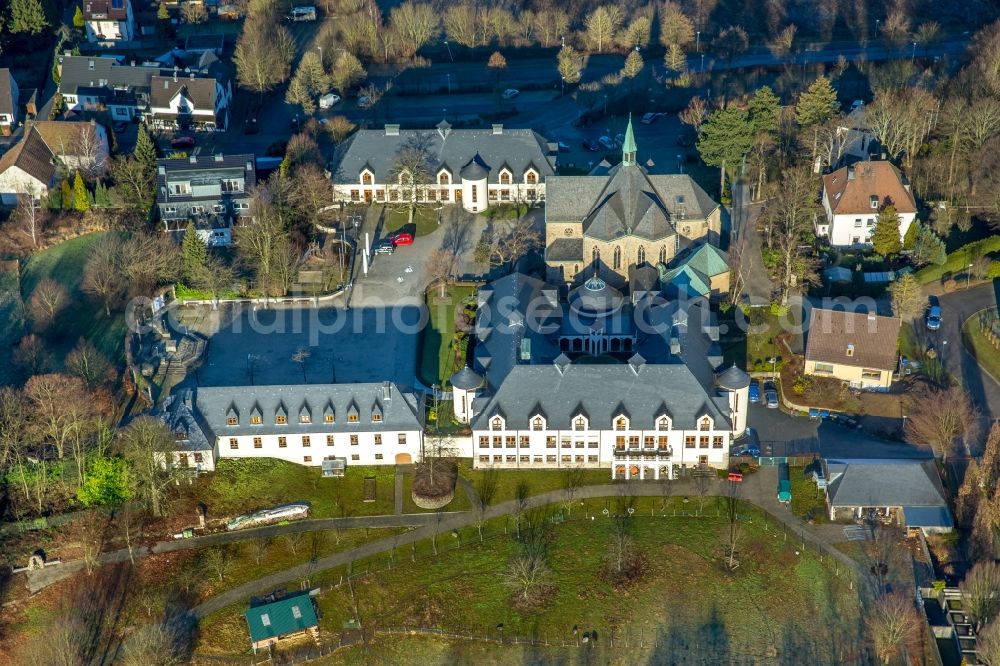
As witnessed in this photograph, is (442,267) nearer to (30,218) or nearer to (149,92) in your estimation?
(30,218)

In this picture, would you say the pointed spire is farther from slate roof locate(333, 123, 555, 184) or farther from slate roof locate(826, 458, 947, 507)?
slate roof locate(826, 458, 947, 507)

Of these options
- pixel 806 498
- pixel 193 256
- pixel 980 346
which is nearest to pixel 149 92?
pixel 193 256

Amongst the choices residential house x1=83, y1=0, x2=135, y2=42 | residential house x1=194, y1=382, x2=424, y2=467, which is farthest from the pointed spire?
residential house x1=83, y1=0, x2=135, y2=42

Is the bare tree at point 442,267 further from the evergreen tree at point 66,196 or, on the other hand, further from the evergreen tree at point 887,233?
the evergreen tree at point 66,196

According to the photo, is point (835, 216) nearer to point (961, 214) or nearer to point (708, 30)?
point (961, 214)

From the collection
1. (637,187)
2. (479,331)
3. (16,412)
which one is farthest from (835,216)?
(16,412)
